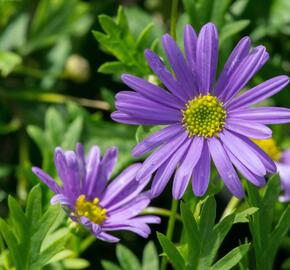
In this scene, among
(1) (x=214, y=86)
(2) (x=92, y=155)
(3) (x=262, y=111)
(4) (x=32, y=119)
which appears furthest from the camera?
(4) (x=32, y=119)

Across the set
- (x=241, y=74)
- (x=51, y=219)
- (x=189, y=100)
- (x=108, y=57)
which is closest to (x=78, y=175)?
(x=51, y=219)

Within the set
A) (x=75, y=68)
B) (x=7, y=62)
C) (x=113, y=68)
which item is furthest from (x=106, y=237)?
(x=75, y=68)

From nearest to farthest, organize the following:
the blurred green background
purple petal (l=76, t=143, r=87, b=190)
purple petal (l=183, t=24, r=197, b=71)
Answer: purple petal (l=183, t=24, r=197, b=71) → purple petal (l=76, t=143, r=87, b=190) → the blurred green background

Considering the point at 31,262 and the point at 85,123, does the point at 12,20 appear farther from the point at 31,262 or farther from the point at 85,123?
the point at 31,262

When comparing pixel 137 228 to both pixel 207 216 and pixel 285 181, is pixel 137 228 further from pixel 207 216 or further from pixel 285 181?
pixel 285 181

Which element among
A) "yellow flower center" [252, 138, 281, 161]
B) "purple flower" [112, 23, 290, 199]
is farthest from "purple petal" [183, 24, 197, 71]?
"yellow flower center" [252, 138, 281, 161]

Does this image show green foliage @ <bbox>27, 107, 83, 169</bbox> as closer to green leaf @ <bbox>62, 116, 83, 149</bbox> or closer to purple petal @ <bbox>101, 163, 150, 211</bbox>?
green leaf @ <bbox>62, 116, 83, 149</bbox>

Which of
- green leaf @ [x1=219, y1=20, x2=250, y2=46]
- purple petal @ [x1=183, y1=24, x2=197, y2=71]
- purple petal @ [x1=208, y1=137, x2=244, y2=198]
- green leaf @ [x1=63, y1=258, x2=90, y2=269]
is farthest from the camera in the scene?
green leaf @ [x1=219, y1=20, x2=250, y2=46]
